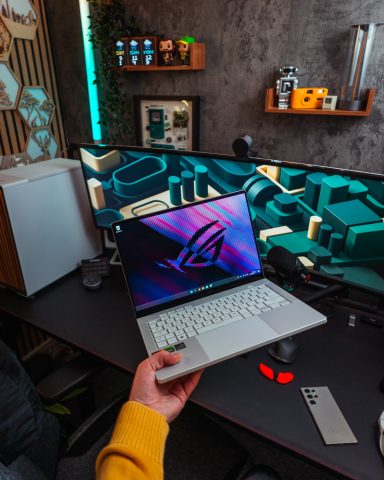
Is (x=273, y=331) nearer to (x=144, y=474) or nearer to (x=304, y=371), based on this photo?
(x=304, y=371)

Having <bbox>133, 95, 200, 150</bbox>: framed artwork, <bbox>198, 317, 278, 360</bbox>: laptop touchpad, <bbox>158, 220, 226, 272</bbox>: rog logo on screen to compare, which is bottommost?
<bbox>198, 317, 278, 360</bbox>: laptop touchpad

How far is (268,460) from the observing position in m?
1.39

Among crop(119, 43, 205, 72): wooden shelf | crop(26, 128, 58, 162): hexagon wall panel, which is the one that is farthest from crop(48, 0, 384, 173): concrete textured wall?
crop(26, 128, 58, 162): hexagon wall panel

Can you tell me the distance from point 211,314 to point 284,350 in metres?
0.22

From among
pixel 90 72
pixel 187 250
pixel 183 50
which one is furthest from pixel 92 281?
pixel 90 72

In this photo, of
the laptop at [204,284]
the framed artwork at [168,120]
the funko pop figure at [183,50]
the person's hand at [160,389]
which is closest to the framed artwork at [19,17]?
the framed artwork at [168,120]

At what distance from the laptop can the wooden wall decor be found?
4.25 ft

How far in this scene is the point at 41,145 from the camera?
2.33 m

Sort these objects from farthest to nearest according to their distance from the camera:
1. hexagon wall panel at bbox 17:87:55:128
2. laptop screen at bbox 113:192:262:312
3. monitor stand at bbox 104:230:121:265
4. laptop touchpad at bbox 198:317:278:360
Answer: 1. hexagon wall panel at bbox 17:87:55:128
2. monitor stand at bbox 104:230:121:265
3. laptop screen at bbox 113:192:262:312
4. laptop touchpad at bbox 198:317:278:360

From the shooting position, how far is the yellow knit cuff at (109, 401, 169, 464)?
0.63m

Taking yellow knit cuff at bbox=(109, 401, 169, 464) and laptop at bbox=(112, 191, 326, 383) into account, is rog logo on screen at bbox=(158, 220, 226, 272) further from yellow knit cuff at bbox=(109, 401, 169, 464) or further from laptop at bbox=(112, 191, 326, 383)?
yellow knit cuff at bbox=(109, 401, 169, 464)

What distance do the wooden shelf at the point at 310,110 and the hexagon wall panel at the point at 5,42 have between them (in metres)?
1.52

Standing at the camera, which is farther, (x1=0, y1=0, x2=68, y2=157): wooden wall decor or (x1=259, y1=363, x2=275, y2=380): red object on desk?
(x1=0, y1=0, x2=68, y2=157): wooden wall decor

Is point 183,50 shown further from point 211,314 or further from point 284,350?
point 284,350
